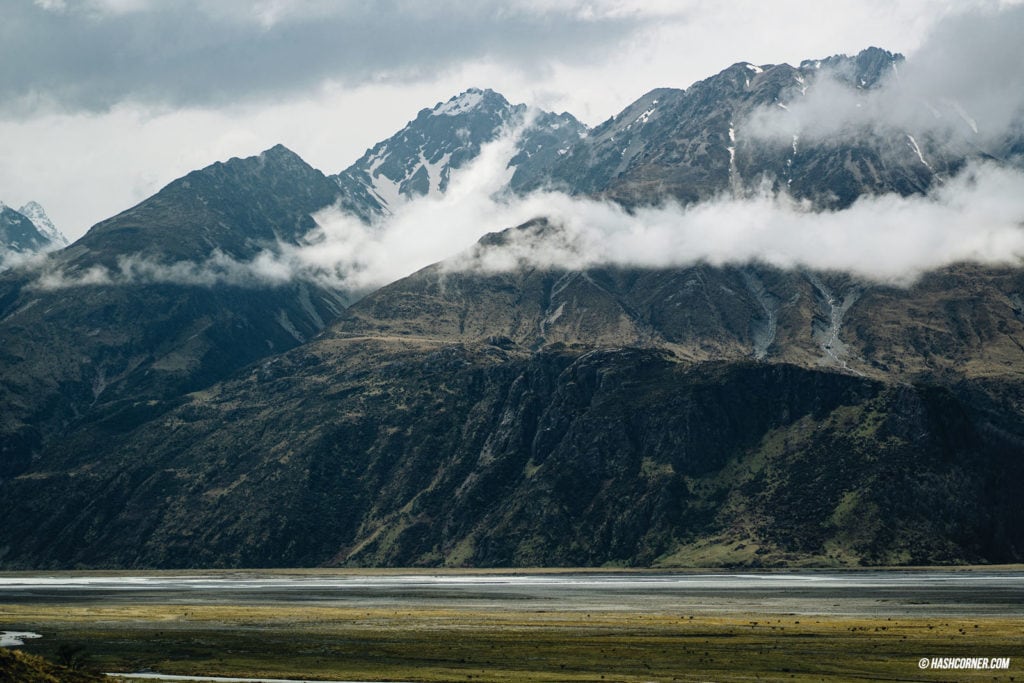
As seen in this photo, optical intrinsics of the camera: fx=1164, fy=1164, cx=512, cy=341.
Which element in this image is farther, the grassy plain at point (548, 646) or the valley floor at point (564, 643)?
the valley floor at point (564, 643)

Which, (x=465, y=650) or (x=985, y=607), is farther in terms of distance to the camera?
(x=985, y=607)

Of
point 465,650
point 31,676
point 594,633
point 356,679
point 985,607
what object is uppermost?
point 31,676

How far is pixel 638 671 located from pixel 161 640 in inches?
2906

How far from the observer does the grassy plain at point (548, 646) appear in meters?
120

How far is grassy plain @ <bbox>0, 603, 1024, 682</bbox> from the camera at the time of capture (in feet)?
394

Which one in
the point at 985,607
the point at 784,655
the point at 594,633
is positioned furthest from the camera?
the point at 985,607

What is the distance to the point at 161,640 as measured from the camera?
160 metres

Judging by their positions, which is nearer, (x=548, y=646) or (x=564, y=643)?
(x=548, y=646)

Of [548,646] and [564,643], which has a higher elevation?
[548,646]

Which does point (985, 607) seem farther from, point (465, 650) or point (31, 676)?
point (31, 676)

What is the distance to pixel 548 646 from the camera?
144 meters

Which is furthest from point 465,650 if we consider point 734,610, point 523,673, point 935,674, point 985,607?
point 985,607

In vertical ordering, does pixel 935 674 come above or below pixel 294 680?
below

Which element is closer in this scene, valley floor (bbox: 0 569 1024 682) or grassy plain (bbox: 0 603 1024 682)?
grassy plain (bbox: 0 603 1024 682)
